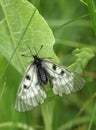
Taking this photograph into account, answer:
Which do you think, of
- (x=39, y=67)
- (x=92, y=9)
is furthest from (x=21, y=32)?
(x=92, y=9)

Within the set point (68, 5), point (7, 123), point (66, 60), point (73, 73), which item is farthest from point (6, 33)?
point (68, 5)

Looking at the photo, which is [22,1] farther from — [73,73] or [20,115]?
[20,115]

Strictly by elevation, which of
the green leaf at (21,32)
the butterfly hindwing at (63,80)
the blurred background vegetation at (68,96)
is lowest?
the blurred background vegetation at (68,96)

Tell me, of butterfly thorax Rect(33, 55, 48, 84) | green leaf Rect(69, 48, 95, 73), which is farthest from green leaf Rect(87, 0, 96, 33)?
butterfly thorax Rect(33, 55, 48, 84)

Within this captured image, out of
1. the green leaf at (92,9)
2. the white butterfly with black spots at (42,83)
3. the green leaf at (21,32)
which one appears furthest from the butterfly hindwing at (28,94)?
the green leaf at (92,9)

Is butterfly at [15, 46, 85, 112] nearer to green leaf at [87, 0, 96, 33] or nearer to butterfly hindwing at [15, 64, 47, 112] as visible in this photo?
butterfly hindwing at [15, 64, 47, 112]

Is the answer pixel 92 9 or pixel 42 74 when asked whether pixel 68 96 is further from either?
pixel 92 9

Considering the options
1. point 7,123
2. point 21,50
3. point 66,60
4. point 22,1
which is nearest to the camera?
point 22,1

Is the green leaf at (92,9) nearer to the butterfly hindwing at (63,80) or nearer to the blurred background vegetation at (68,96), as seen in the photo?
the butterfly hindwing at (63,80)
